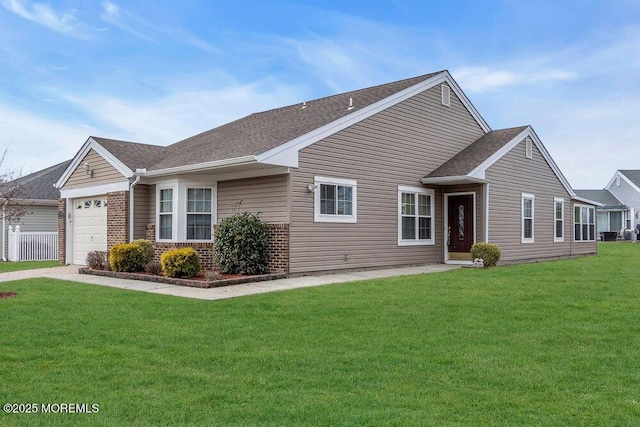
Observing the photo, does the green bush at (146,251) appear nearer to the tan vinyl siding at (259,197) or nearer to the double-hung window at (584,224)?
the tan vinyl siding at (259,197)

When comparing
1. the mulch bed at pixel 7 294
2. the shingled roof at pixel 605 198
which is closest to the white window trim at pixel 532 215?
the mulch bed at pixel 7 294

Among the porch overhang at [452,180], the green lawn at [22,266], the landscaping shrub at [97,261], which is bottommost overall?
the green lawn at [22,266]

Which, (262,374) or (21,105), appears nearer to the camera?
(262,374)

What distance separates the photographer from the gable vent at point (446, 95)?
18234 millimetres

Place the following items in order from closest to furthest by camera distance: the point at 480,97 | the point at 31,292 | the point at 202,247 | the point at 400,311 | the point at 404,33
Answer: the point at 400,311, the point at 31,292, the point at 202,247, the point at 404,33, the point at 480,97

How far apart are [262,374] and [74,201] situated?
1638 centimetres

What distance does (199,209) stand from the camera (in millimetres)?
15672

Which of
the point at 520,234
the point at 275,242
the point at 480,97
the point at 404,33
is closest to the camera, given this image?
the point at 275,242

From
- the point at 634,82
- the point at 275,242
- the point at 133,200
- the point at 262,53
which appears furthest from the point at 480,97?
the point at 133,200

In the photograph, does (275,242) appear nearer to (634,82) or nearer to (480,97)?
(480,97)

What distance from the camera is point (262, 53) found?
57.3ft

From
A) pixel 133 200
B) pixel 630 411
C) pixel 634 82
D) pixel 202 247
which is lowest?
pixel 630 411

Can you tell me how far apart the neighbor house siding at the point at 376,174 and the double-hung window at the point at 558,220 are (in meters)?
5.47

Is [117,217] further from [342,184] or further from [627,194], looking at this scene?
[627,194]
